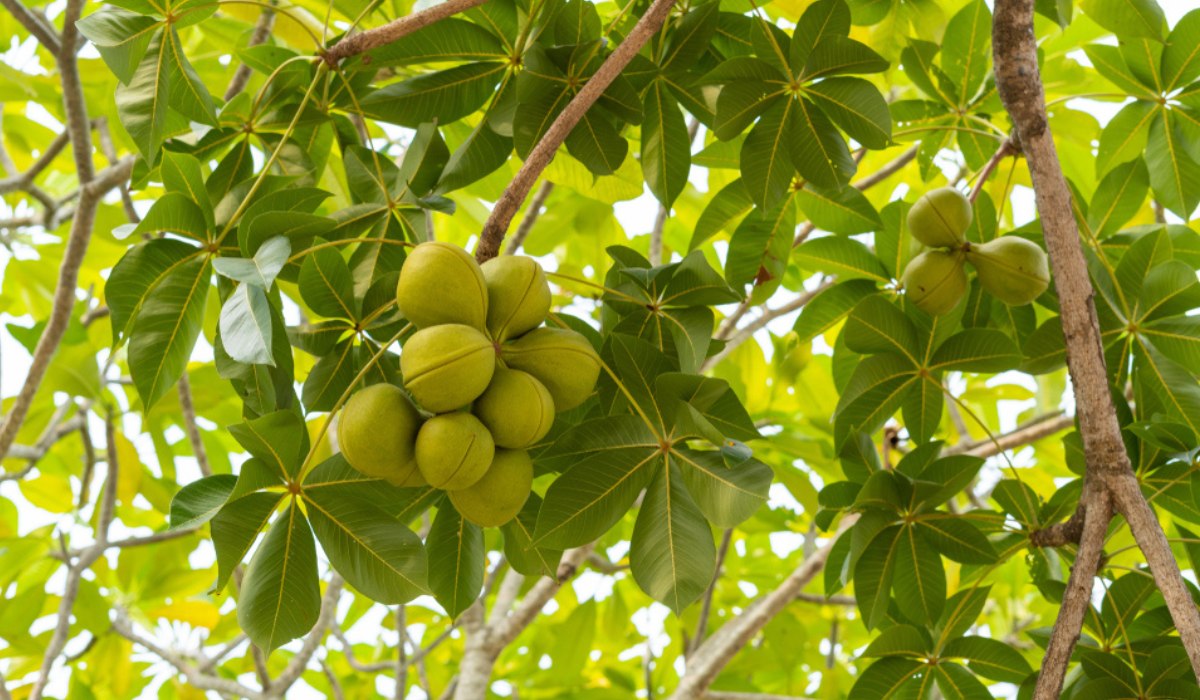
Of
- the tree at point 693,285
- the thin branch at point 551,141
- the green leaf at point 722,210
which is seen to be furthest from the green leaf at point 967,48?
the thin branch at point 551,141

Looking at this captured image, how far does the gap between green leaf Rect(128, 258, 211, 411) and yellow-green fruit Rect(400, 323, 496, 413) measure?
0.56 meters

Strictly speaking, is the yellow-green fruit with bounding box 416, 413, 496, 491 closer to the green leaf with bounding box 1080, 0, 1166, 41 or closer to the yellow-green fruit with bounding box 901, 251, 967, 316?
the yellow-green fruit with bounding box 901, 251, 967, 316

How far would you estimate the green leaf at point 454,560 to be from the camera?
1.76 m

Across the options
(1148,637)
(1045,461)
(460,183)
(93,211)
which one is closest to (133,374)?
(460,183)

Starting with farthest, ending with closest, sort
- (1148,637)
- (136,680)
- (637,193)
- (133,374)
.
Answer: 1. (136,680)
2. (637,193)
3. (1148,637)
4. (133,374)

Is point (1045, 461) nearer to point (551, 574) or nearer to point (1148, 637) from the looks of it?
point (1148, 637)

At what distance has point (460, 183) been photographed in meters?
1.91

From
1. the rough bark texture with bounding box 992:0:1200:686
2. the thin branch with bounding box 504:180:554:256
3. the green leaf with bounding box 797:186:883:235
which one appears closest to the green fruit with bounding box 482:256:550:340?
the rough bark texture with bounding box 992:0:1200:686

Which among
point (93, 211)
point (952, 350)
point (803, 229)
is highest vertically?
point (93, 211)

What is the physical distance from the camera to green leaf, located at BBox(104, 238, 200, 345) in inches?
67.7

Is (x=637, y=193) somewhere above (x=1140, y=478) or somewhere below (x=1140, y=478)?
above

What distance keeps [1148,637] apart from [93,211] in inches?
107

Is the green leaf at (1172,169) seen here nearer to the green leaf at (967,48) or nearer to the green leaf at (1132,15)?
the green leaf at (1132,15)

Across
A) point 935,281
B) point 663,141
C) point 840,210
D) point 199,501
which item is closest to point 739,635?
point 840,210
